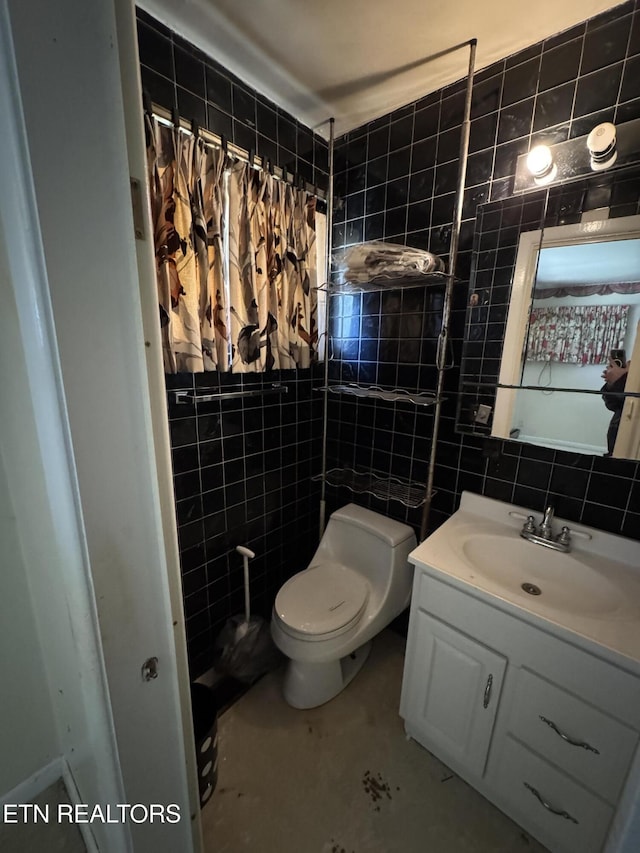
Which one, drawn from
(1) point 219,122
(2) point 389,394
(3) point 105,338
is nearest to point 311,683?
(2) point 389,394

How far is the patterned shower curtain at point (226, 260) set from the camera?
1148mm

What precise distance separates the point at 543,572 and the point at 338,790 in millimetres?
1050

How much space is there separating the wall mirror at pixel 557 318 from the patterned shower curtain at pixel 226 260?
0.76 metres

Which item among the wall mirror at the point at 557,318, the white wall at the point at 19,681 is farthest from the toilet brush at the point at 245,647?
the wall mirror at the point at 557,318

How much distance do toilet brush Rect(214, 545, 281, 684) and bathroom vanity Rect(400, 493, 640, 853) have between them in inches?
25.2

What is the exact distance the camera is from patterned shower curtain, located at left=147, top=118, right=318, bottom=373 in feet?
3.77

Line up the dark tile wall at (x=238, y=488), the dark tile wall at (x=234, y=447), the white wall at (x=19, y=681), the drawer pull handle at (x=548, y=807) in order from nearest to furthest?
the white wall at (x=19, y=681)
the drawer pull handle at (x=548, y=807)
the dark tile wall at (x=234, y=447)
the dark tile wall at (x=238, y=488)

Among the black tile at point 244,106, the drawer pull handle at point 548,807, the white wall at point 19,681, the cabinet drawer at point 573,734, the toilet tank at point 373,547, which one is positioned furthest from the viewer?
the toilet tank at point 373,547

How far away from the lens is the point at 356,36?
3.64ft

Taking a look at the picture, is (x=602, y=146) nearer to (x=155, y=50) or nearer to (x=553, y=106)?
(x=553, y=106)

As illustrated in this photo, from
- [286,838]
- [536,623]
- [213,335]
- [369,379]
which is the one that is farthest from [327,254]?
[286,838]

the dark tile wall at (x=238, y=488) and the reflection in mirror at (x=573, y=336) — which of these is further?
the dark tile wall at (x=238, y=488)

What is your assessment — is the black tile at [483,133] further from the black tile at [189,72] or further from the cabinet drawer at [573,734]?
the cabinet drawer at [573,734]

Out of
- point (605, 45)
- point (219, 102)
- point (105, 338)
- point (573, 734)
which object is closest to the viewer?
point (105, 338)
